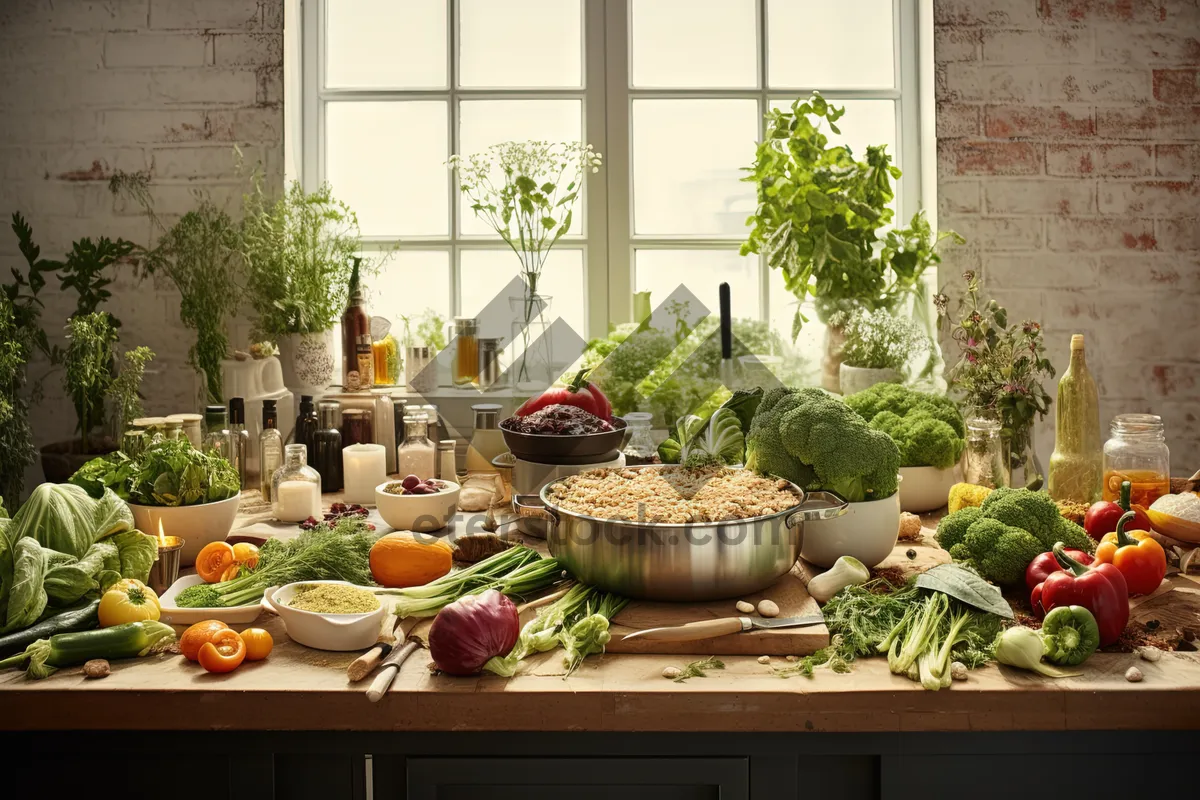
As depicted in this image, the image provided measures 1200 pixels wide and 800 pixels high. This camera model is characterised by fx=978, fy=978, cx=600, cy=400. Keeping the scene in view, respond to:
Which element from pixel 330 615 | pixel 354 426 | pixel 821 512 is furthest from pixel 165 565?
pixel 821 512

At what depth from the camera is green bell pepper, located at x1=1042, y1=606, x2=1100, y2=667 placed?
1.33 metres

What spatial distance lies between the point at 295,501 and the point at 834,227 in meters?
1.58

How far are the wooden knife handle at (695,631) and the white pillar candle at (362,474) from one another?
109 cm

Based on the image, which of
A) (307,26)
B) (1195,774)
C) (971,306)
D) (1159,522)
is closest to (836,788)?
(1195,774)

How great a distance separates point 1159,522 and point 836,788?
0.90 metres

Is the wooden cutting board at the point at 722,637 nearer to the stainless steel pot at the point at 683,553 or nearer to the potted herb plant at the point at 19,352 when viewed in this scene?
the stainless steel pot at the point at 683,553

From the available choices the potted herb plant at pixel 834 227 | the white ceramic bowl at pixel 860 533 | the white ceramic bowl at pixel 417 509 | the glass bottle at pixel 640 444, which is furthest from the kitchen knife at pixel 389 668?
the potted herb plant at pixel 834 227

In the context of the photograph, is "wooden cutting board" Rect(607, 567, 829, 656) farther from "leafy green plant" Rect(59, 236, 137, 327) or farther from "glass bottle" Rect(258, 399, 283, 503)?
"leafy green plant" Rect(59, 236, 137, 327)

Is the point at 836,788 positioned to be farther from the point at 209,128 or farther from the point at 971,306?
the point at 209,128

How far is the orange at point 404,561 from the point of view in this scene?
1.66m

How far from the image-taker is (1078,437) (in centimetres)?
202

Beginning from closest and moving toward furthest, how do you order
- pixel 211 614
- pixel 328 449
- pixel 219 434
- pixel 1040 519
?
pixel 211 614 < pixel 1040 519 < pixel 219 434 < pixel 328 449

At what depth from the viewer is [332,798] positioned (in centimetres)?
132

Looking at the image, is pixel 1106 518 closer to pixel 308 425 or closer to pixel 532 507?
pixel 532 507
